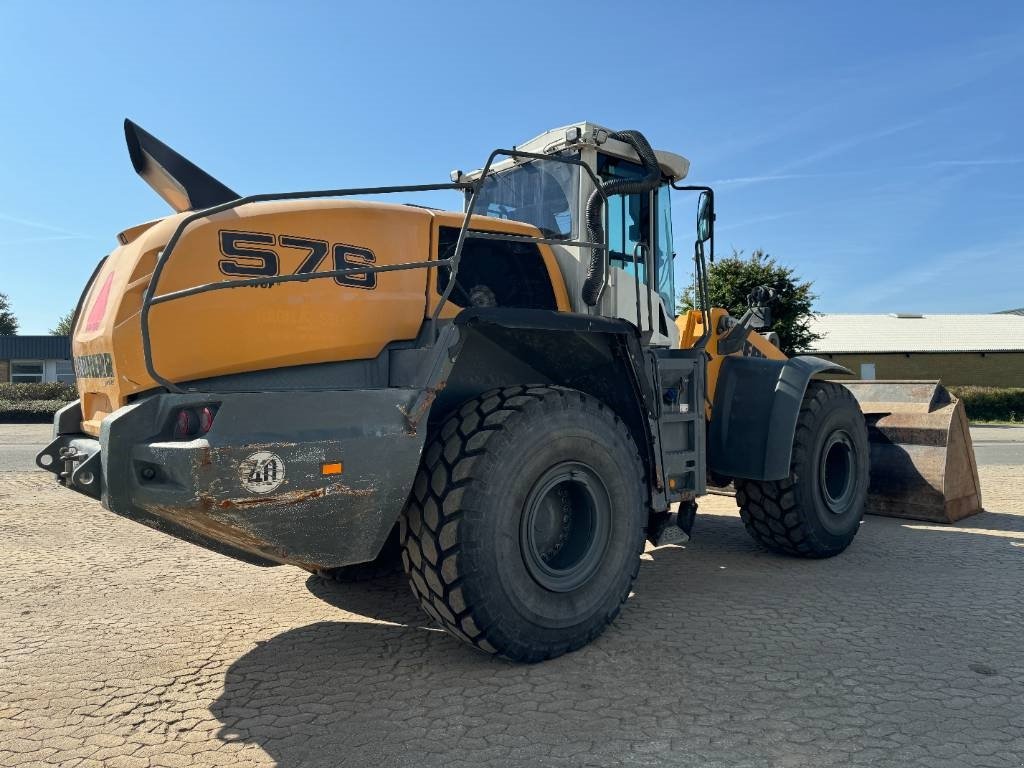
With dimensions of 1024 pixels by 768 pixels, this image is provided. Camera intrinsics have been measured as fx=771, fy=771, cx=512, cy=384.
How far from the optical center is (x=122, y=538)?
6199mm

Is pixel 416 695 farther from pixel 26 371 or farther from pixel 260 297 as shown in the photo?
pixel 26 371

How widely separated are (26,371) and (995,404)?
40.5 m

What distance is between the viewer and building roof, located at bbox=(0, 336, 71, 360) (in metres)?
34.4

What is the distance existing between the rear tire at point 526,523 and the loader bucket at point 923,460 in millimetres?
4011

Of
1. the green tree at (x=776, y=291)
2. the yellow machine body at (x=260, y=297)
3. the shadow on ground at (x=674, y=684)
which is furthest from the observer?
the green tree at (x=776, y=291)

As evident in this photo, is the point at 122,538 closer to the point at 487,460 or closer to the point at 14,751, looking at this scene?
the point at 14,751

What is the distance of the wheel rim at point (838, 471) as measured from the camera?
216 inches

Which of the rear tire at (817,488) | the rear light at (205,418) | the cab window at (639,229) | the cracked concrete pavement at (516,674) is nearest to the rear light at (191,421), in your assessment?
the rear light at (205,418)

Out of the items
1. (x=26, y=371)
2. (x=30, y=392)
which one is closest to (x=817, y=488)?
(x=30, y=392)

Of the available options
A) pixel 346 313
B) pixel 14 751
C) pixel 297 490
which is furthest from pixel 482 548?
pixel 14 751

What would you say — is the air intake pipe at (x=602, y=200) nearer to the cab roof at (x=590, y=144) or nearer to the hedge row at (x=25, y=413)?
the cab roof at (x=590, y=144)

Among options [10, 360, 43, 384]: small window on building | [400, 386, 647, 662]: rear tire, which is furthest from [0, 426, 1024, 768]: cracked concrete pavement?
[10, 360, 43, 384]: small window on building

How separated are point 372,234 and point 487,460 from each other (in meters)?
1.10

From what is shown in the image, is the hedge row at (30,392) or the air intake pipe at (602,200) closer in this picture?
the air intake pipe at (602,200)
